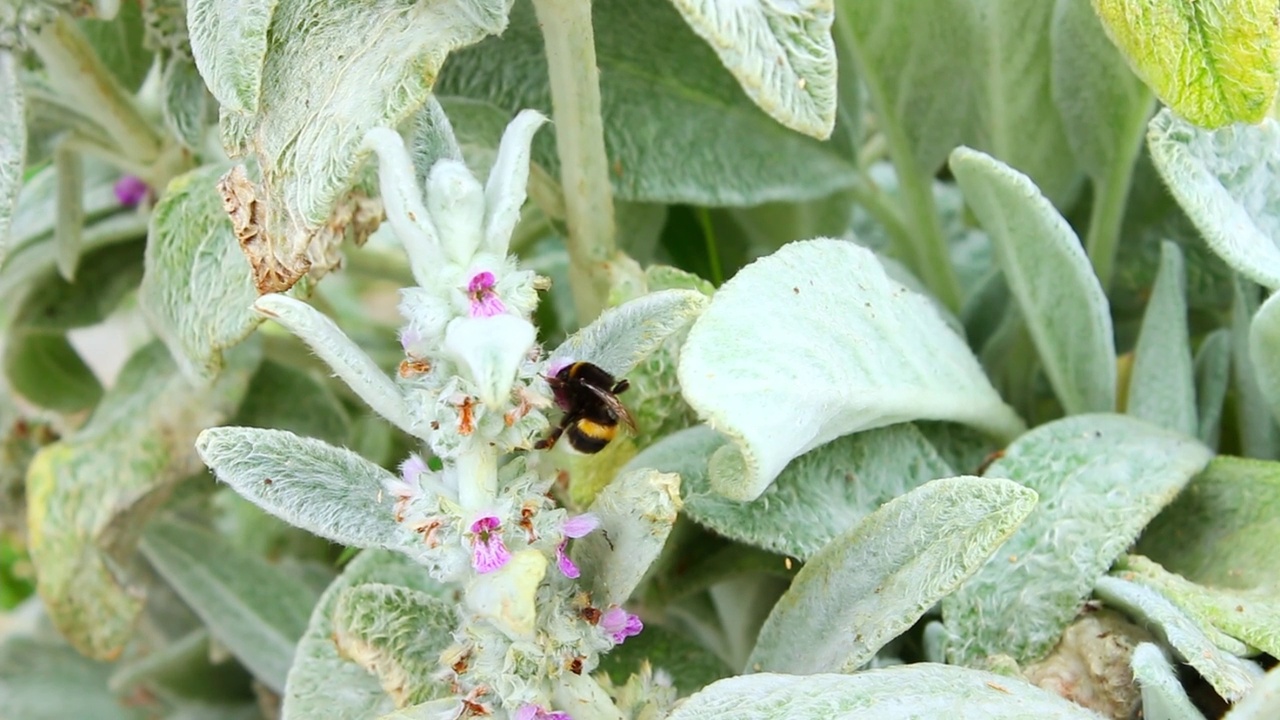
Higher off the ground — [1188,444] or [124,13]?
[124,13]

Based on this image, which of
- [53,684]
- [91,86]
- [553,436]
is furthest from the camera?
[53,684]

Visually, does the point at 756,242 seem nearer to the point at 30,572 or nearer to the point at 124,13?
the point at 124,13

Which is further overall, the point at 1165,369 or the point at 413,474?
the point at 1165,369

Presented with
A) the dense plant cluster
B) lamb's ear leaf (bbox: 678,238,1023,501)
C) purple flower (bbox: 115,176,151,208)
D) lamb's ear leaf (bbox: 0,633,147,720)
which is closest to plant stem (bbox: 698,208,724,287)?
the dense plant cluster

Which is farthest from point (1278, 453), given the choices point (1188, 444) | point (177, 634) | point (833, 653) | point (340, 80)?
point (177, 634)

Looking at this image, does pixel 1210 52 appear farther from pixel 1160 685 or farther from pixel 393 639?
pixel 393 639

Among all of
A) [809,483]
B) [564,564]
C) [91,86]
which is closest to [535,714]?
[564,564]
